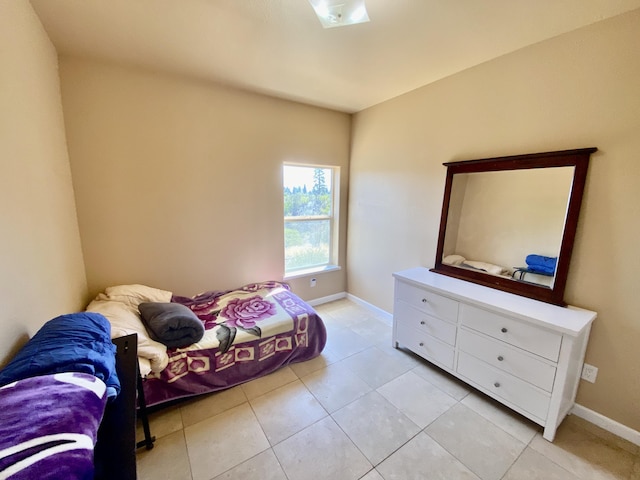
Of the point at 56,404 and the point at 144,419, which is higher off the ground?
the point at 56,404

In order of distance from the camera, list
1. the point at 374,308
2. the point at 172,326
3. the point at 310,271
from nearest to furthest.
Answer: the point at 172,326 < the point at 374,308 < the point at 310,271

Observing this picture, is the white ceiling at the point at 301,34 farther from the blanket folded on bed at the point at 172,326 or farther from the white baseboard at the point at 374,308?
the white baseboard at the point at 374,308

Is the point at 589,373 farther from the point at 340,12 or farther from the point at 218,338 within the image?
the point at 340,12

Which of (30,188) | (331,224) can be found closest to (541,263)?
(331,224)

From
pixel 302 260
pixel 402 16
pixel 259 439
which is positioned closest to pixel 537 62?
pixel 402 16

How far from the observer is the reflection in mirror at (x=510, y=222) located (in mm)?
1756

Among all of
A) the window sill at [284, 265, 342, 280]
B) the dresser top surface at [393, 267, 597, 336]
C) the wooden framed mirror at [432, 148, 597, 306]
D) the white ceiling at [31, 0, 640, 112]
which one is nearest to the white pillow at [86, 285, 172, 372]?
the window sill at [284, 265, 342, 280]

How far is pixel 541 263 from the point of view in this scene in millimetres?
1820

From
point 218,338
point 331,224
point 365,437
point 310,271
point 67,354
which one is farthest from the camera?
point 331,224

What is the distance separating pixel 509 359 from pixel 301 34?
8.24 feet

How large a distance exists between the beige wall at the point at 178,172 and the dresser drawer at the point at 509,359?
2.01 meters

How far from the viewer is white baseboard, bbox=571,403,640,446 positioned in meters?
1.56

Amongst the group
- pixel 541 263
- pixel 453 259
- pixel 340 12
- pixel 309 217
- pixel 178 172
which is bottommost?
pixel 453 259

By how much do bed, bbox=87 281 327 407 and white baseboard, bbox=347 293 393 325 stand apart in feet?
3.37
